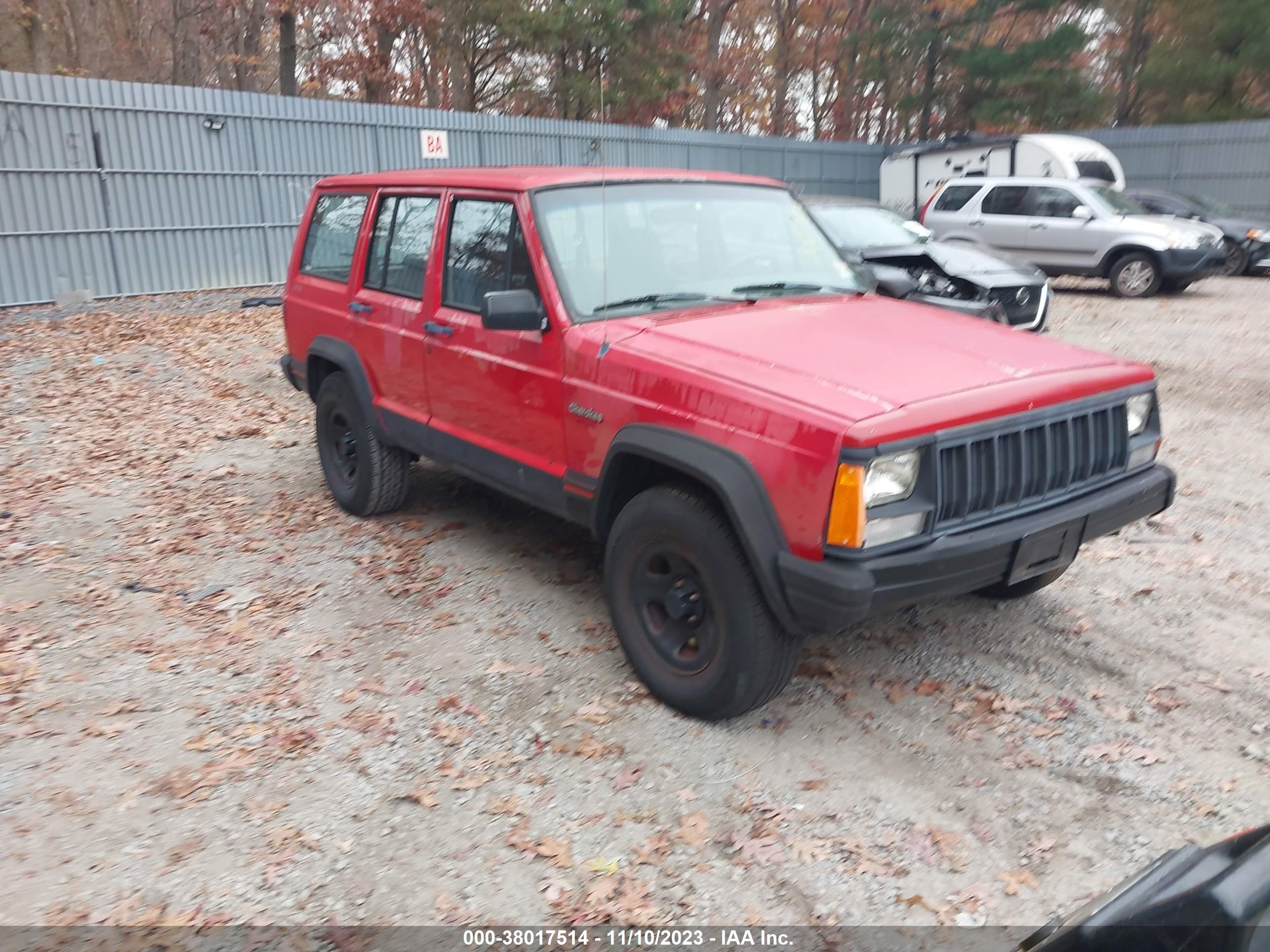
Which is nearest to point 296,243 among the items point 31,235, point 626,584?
point 626,584

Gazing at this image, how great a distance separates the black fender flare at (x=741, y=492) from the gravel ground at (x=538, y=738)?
0.73 m

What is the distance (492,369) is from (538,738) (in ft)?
5.67

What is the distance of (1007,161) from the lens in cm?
1819

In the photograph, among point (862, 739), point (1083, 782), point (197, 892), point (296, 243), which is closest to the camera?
point (197, 892)

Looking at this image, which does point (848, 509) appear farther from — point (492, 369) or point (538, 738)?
point (492, 369)

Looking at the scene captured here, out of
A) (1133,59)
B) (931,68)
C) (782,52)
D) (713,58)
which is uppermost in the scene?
(782,52)

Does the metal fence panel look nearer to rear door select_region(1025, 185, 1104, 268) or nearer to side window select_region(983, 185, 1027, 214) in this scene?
side window select_region(983, 185, 1027, 214)

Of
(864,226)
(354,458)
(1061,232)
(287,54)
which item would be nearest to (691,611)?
(354,458)

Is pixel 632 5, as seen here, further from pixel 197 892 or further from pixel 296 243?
pixel 197 892

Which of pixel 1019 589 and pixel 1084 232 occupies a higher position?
pixel 1084 232

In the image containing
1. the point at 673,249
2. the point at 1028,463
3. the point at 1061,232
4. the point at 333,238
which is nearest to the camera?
the point at 1028,463

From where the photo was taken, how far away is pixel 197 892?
2.98 m

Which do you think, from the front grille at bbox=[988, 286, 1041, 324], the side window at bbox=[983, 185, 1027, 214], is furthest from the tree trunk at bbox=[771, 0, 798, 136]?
the front grille at bbox=[988, 286, 1041, 324]

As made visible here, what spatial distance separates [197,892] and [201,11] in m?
25.0
